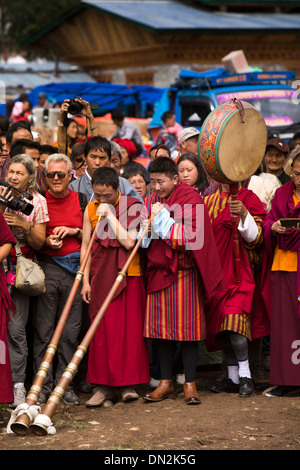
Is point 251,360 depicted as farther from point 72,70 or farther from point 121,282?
point 72,70

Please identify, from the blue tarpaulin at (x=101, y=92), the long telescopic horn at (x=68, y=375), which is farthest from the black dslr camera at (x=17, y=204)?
the blue tarpaulin at (x=101, y=92)

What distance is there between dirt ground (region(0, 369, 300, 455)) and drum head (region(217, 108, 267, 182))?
173 centimetres

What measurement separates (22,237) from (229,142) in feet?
5.69

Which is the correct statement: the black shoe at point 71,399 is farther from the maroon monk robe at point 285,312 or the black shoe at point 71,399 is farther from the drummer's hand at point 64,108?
the drummer's hand at point 64,108

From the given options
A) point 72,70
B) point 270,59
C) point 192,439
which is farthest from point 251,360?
point 72,70

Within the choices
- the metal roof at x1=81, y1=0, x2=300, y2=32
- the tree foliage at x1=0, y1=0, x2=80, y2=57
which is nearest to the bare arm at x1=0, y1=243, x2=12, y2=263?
the metal roof at x1=81, y1=0, x2=300, y2=32

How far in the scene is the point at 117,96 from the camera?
64.5 ft

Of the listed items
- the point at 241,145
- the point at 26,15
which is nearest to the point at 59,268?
the point at 241,145

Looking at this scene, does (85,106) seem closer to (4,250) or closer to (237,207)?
(237,207)

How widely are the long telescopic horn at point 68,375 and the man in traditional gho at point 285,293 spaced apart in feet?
3.99

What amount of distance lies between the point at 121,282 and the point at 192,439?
1.41 m

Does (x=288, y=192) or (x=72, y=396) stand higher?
(x=288, y=192)

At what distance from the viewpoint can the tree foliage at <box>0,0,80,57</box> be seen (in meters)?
31.5

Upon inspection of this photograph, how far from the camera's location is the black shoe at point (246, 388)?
257 inches
